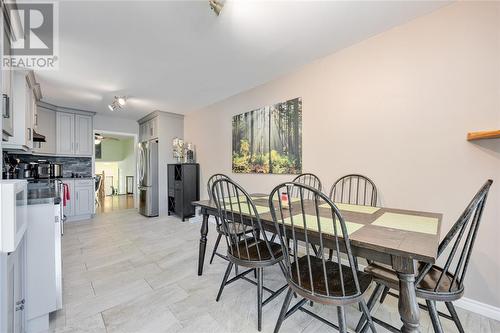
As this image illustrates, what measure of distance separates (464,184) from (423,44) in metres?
1.21

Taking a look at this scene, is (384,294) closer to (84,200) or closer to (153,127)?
(153,127)

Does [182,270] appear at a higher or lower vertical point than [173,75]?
lower

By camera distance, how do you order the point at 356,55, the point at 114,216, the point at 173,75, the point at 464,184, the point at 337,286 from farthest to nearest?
the point at 114,216
the point at 173,75
the point at 356,55
the point at 464,184
the point at 337,286

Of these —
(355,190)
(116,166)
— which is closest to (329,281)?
(355,190)

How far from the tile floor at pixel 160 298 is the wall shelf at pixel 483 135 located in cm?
130

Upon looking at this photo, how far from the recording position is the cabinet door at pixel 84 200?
177 inches

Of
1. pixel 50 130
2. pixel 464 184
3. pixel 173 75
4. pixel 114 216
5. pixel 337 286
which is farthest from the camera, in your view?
pixel 114 216

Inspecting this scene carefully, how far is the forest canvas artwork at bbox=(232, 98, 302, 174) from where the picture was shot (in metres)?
2.85

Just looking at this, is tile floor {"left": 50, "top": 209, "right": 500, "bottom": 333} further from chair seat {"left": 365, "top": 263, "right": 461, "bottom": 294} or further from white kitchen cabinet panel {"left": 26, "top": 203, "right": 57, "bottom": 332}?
chair seat {"left": 365, "top": 263, "right": 461, "bottom": 294}

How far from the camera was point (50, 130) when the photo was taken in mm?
4289

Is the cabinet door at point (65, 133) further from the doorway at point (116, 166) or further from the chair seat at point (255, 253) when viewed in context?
the chair seat at point (255, 253)

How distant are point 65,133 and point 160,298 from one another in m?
4.45

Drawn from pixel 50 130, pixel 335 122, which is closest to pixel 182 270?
A: pixel 335 122

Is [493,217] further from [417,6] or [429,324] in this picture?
[417,6]
